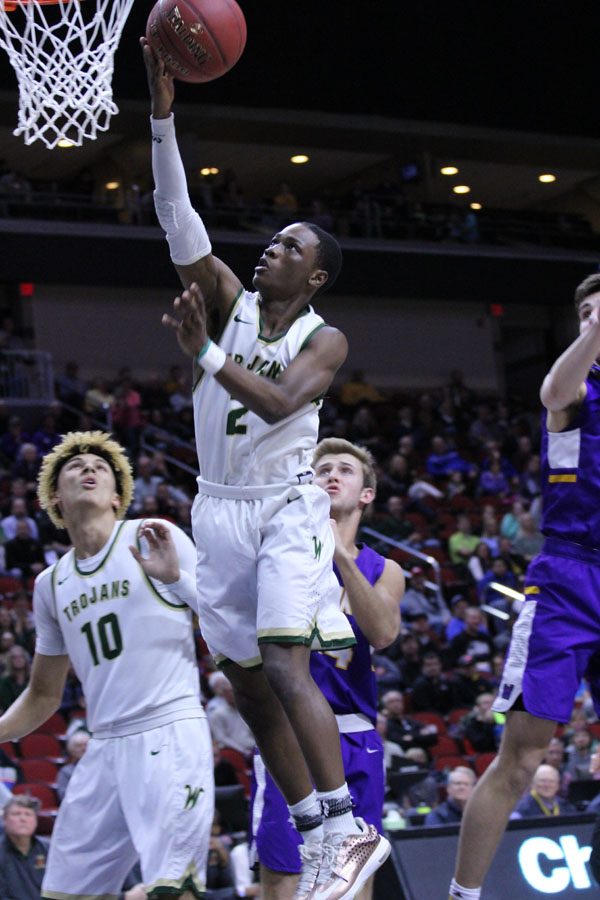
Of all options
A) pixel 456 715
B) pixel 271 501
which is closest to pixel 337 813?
pixel 271 501

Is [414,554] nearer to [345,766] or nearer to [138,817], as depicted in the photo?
[345,766]

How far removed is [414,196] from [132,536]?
2289 cm

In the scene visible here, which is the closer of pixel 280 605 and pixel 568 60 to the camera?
pixel 280 605

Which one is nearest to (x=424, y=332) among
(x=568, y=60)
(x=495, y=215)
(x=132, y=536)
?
(x=495, y=215)

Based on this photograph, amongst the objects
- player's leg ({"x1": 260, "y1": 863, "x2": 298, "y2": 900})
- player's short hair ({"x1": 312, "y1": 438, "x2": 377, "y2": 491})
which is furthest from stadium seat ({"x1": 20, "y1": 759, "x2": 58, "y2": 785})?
player's short hair ({"x1": 312, "y1": 438, "x2": 377, "y2": 491})

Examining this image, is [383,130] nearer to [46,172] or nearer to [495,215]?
[495,215]

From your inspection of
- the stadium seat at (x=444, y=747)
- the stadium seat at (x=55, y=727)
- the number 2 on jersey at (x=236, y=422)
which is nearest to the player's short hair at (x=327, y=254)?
the number 2 on jersey at (x=236, y=422)

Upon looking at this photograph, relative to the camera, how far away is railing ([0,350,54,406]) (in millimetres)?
20656

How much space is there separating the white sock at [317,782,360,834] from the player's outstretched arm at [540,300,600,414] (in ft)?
4.92

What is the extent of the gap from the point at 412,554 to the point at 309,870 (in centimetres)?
1222

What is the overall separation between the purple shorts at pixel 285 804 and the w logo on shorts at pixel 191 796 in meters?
0.26

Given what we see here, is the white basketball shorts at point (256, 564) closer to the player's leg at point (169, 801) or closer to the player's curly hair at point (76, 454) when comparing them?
the player's leg at point (169, 801)

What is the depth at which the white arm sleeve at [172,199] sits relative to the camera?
174 inches

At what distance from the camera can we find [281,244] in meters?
4.62
